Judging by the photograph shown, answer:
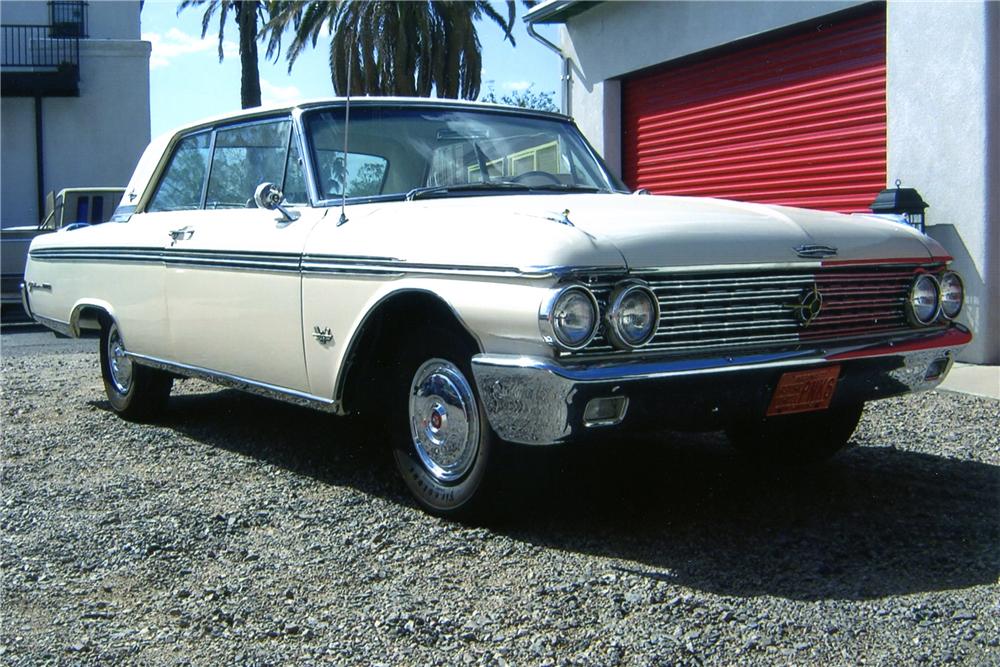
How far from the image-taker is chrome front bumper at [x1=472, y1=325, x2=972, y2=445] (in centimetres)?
347

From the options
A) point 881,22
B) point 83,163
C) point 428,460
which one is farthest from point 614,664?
point 83,163

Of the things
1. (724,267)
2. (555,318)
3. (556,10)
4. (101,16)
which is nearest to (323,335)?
(555,318)

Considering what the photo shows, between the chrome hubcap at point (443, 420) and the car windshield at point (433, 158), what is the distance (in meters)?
0.90

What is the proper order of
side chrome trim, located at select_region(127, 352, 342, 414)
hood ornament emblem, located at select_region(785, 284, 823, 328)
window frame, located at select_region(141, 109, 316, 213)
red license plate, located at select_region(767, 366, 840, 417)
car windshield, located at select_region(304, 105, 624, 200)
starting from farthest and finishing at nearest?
1. window frame, located at select_region(141, 109, 316, 213)
2. car windshield, located at select_region(304, 105, 624, 200)
3. side chrome trim, located at select_region(127, 352, 342, 414)
4. hood ornament emblem, located at select_region(785, 284, 823, 328)
5. red license plate, located at select_region(767, 366, 840, 417)

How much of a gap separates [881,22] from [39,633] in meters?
7.86

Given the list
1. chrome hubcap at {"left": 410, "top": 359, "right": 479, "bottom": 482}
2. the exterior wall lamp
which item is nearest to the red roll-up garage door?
the exterior wall lamp

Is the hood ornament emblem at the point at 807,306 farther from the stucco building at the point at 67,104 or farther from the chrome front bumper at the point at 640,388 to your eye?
the stucco building at the point at 67,104

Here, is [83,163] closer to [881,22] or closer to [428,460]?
[881,22]

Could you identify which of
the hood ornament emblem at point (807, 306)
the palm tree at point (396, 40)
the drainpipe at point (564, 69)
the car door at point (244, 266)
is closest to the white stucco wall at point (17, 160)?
the palm tree at point (396, 40)

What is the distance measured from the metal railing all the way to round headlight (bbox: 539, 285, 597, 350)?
83.7 feet

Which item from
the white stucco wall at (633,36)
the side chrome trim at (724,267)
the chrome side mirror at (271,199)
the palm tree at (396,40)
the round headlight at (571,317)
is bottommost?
the round headlight at (571,317)

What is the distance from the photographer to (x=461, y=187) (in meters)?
4.72

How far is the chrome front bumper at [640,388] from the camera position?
3475 millimetres

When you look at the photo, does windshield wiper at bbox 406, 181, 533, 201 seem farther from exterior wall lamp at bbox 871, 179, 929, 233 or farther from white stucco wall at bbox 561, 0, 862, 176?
white stucco wall at bbox 561, 0, 862, 176
